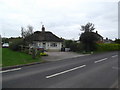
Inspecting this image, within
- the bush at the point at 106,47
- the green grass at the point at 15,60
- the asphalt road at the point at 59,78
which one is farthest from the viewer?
the bush at the point at 106,47

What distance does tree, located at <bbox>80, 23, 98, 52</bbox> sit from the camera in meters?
29.0

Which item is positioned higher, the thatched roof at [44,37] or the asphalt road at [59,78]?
the thatched roof at [44,37]

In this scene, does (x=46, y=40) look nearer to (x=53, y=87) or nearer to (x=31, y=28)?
(x=31, y=28)

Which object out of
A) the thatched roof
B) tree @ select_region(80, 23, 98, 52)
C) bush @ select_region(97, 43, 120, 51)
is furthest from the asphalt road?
bush @ select_region(97, 43, 120, 51)

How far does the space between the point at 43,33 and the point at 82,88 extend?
30.6 meters

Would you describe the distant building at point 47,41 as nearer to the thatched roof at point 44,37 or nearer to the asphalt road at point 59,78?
the thatched roof at point 44,37

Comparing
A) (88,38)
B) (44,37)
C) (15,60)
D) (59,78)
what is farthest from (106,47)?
(59,78)

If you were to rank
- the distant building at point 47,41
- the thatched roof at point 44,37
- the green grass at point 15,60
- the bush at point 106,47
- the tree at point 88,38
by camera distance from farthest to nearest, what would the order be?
the bush at point 106,47 < the thatched roof at point 44,37 < the distant building at point 47,41 < the tree at point 88,38 < the green grass at point 15,60

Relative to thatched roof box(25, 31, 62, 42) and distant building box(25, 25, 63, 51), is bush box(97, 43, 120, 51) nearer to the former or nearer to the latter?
distant building box(25, 25, 63, 51)

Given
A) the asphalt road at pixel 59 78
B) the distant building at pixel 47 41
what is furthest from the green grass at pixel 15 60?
the distant building at pixel 47 41

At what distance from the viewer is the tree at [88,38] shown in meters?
29.0

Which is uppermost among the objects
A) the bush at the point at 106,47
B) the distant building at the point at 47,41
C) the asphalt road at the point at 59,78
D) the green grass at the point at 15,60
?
the distant building at the point at 47,41

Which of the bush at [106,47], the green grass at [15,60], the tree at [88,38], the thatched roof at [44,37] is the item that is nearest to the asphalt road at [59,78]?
the green grass at [15,60]

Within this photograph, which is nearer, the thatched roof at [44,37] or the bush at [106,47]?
the thatched roof at [44,37]
